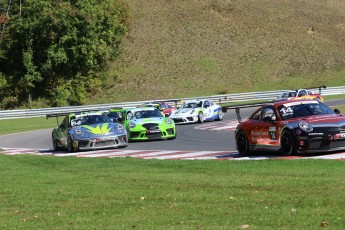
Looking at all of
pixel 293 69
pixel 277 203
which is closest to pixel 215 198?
pixel 277 203

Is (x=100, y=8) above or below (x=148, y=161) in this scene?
above

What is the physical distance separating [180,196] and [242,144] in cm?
905

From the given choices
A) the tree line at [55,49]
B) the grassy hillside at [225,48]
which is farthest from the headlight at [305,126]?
the grassy hillside at [225,48]

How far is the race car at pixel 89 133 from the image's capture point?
25844 mm

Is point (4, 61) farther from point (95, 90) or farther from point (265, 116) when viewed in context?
point (265, 116)

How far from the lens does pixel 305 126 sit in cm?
1795

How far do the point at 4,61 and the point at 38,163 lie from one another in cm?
4930

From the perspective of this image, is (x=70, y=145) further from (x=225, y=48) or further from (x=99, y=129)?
(x=225, y=48)

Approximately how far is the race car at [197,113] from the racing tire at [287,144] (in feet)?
71.4

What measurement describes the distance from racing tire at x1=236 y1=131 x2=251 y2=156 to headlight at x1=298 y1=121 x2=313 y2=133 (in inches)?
93.8

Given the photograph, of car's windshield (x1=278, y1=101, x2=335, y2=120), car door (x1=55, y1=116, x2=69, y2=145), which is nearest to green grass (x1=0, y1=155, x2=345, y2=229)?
car's windshield (x1=278, y1=101, x2=335, y2=120)

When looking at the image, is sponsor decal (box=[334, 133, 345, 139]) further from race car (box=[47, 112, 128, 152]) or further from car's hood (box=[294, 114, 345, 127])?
race car (box=[47, 112, 128, 152])

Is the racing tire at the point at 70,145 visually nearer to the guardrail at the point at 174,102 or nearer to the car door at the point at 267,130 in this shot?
the car door at the point at 267,130

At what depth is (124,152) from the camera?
24.5 metres
